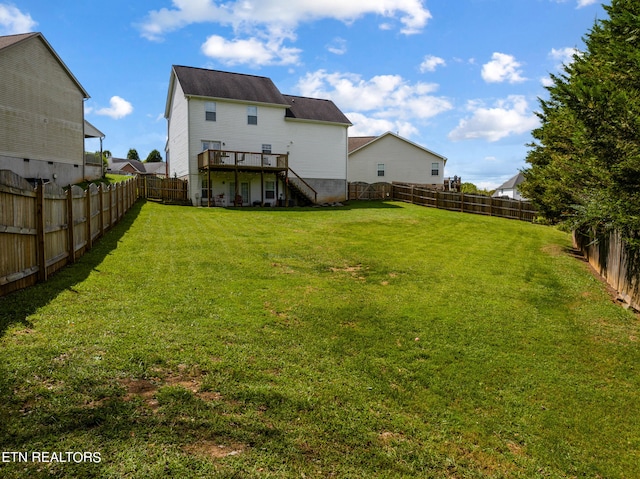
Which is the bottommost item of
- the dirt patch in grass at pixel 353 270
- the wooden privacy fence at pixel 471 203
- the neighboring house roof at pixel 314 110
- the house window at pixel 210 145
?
the dirt patch in grass at pixel 353 270

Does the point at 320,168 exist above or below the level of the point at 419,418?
above

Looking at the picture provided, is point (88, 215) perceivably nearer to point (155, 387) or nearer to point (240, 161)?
point (155, 387)

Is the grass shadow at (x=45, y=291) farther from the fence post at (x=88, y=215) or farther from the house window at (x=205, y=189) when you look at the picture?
the house window at (x=205, y=189)

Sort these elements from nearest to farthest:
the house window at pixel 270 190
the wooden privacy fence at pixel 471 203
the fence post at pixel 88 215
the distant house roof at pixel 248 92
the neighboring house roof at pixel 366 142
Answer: the fence post at pixel 88 215 < the wooden privacy fence at pixel 471 203 < the distant house roof at pixel 248 92 < the house window at pixel 270 190 < the neighboring house roof at pixel 366 142

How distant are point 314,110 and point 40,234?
27.4m

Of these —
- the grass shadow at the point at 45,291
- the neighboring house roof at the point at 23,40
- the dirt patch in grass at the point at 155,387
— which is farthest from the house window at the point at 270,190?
the dirt patch in grass at the point at 155,387

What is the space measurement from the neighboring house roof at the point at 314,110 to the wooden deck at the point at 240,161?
441 cm

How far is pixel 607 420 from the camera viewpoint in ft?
15.0

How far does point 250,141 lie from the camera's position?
28219 mm

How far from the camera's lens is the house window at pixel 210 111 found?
87.6 feet

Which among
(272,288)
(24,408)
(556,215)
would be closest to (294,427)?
(24,408)

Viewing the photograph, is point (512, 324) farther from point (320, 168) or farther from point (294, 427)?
point (320, 168)

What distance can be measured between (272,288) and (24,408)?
15.8 ft

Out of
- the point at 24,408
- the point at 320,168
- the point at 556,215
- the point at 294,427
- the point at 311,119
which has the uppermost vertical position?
the point at 311,119
